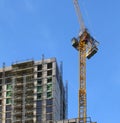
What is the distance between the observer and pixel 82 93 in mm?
199500

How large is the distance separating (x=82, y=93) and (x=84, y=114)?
8132mm

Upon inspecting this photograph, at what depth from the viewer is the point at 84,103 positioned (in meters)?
199

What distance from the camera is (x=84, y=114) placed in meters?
200

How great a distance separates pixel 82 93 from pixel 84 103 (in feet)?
12.8

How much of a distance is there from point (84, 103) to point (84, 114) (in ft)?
14.4
